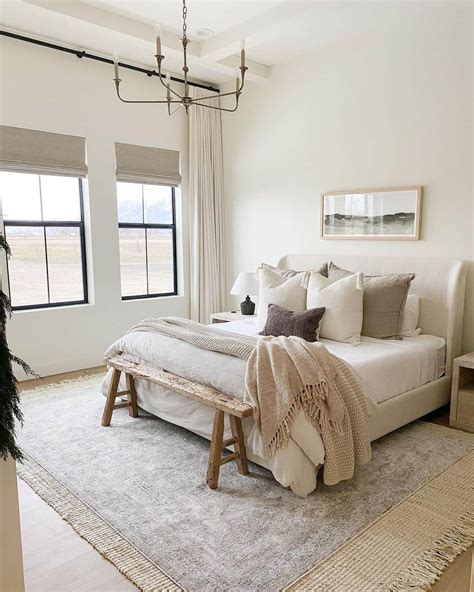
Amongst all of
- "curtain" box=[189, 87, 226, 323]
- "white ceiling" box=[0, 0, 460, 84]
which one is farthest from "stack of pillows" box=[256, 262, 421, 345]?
"white ceiling" box=[0, 0, 460, 84]

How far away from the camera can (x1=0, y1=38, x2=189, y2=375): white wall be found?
13.4ft

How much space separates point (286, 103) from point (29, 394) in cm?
367

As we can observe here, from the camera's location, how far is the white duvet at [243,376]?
2369 millimetres

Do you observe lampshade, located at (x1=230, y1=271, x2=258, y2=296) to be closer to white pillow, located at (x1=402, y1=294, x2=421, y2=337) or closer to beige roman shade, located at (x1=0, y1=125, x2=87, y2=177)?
white pillow, located at (x1=402, y1=294, x2=421, y2=337)

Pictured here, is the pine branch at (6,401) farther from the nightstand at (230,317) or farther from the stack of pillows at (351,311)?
the nightstand at (230,317)

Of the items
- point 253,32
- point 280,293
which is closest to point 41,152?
point 253,32

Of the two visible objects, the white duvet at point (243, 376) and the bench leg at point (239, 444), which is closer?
the white duvet at point (243, 376)

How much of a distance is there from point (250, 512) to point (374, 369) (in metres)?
1.18

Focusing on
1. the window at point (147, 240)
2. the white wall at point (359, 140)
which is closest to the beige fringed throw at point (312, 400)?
the white wall at point (359, 140)

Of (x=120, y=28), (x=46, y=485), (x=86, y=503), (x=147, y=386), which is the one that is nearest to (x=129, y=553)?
(x=86, y=503)

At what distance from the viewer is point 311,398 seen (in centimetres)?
243

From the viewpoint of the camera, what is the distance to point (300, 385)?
2.44 m

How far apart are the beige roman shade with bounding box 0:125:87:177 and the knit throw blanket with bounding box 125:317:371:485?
2799 mm

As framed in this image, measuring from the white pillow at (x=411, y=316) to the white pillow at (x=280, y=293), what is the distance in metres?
0.79
